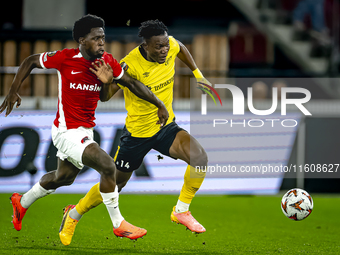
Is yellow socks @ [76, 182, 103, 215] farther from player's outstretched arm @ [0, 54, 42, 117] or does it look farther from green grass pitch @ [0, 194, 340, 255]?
player's outstretched arm @ [0, 54, 42, 117]

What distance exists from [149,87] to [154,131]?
1.53 feet

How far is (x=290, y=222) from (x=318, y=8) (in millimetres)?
6126

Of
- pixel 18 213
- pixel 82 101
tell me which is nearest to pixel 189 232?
pixel 18 213

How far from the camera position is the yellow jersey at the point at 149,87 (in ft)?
17.9

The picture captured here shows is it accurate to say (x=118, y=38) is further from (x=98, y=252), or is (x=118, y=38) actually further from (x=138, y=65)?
(x=98, y=252)

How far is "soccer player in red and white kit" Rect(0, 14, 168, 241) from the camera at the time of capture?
4876 millimetres

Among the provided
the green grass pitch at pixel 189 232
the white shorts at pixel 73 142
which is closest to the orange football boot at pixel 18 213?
the green grass pitch at pixel 189 232

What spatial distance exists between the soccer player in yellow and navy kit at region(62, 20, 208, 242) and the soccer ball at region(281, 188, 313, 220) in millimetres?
1060

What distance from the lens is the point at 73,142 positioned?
4.88 m

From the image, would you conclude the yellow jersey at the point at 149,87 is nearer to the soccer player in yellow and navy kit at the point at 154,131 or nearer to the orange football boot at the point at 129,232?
the soccer player in yellow and navy kit at the point at 154,131

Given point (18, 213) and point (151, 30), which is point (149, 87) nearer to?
point (151, 30)

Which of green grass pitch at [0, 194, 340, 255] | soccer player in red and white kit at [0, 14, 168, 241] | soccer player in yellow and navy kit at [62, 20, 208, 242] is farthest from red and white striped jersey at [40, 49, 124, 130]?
green grass pitch at [0, 194, 340, 255]

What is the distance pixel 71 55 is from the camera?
16.3 feet

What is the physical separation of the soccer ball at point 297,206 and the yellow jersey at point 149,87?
5.18ft
